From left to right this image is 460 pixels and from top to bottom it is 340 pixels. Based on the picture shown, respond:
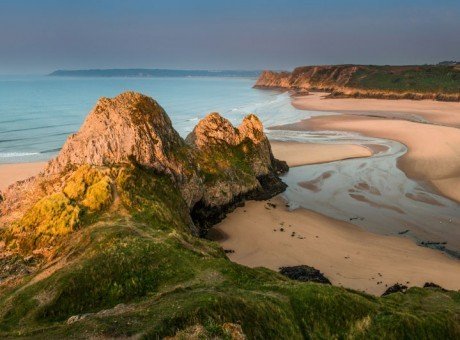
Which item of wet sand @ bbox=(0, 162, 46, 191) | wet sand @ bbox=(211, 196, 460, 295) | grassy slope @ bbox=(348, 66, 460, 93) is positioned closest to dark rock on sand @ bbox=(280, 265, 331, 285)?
wet sand @ bbox=(211, 196, 460, 295)

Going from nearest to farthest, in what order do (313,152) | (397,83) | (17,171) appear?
(17,171) → (313,152) → (397,83)

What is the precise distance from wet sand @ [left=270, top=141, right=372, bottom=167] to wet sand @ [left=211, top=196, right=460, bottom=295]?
18728 mm

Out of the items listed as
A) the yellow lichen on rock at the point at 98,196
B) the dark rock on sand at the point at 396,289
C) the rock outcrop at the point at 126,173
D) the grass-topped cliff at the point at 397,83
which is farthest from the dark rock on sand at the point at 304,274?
the grass-topped cliff at the point at 397,83

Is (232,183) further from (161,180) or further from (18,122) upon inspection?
(18,122)

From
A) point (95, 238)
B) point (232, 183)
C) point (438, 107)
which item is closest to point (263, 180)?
point (232, 183)

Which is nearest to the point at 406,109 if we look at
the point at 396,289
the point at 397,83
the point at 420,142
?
the point at 420,142

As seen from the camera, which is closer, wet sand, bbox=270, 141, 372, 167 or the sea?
the sea

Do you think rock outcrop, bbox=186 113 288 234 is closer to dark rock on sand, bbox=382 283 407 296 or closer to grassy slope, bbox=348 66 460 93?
dark rock on sand, bbox=382 283 407 296

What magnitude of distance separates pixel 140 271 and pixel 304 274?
10693mm

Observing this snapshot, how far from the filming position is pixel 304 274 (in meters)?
22.4

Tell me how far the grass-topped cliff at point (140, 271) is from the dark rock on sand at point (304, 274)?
5036mm

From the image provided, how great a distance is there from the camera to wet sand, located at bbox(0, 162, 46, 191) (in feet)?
138

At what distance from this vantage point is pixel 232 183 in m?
33.3

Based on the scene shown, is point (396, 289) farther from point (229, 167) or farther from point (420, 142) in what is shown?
point (420, 142)
